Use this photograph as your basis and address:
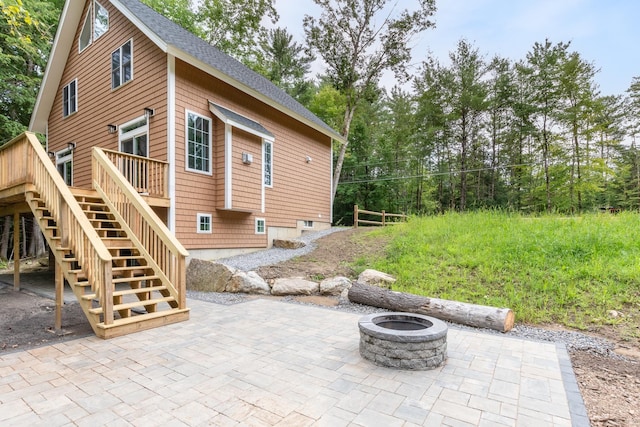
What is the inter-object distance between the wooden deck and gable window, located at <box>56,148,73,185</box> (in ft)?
14.1

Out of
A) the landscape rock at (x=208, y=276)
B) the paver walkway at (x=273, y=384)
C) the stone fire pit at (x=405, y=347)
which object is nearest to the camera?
the paver walkway at (x=273, y=384)

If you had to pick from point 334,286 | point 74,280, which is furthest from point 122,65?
point 334,286

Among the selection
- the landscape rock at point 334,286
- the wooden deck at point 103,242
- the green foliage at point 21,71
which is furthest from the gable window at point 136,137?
the green foliage at point 21,71

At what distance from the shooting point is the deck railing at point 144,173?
6.64 meters

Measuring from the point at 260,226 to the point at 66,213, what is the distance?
5560 millimetres

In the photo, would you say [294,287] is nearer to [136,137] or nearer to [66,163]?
[136,137]

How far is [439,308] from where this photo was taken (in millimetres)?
4633

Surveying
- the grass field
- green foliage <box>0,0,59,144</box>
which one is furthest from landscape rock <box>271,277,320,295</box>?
green foliage <box>0,0,59,144</box>

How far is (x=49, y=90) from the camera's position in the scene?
11.0 m

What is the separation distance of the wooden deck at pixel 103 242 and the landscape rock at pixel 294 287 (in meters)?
1.97

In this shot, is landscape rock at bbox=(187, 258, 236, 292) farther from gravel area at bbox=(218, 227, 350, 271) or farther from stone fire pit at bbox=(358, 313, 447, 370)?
stone fire pit at bbox=(358, 313, 447, 370)

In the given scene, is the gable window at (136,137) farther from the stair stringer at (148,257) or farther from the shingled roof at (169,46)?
the stair stringer at (148,257)

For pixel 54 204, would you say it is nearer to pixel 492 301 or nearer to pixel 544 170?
pixel 492 301

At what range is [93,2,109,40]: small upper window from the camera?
29.5 ft
